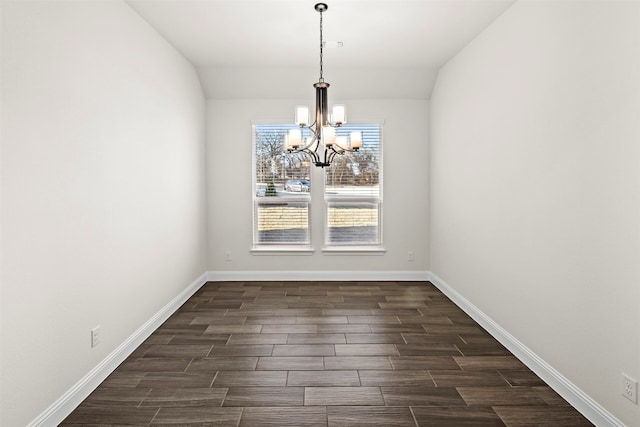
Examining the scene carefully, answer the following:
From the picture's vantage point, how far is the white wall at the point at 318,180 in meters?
5.16

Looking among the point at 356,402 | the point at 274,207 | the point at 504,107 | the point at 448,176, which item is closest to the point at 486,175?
the point at 504,107

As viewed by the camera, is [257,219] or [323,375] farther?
[257,219]

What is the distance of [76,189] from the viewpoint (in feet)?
7.54

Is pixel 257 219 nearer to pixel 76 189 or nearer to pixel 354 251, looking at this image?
pixel 354 251

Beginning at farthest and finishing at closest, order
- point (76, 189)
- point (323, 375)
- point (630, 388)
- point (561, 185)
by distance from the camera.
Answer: point (323, 375)
point (561, 185)
point (76, 189)
point (630, 388)

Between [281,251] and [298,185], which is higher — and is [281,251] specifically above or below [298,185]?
below

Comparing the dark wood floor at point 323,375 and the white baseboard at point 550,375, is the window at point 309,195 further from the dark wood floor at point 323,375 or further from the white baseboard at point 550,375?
the white baseboard at point 550,375

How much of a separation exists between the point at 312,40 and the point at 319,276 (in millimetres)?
2989

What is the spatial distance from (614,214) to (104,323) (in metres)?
3.15

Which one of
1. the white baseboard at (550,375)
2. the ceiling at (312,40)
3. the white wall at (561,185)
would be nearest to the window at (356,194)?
the ceiling at (312,40)

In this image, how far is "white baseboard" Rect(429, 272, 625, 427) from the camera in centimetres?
206

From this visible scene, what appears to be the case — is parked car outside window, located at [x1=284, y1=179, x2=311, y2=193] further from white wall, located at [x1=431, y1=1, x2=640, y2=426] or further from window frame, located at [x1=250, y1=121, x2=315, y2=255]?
white wall, located at [x1=431, y1=1, x2=640, y2=426]

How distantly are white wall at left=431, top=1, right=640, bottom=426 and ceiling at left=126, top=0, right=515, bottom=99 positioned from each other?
0.45 meters

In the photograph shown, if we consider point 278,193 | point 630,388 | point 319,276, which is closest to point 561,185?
point 630,388
